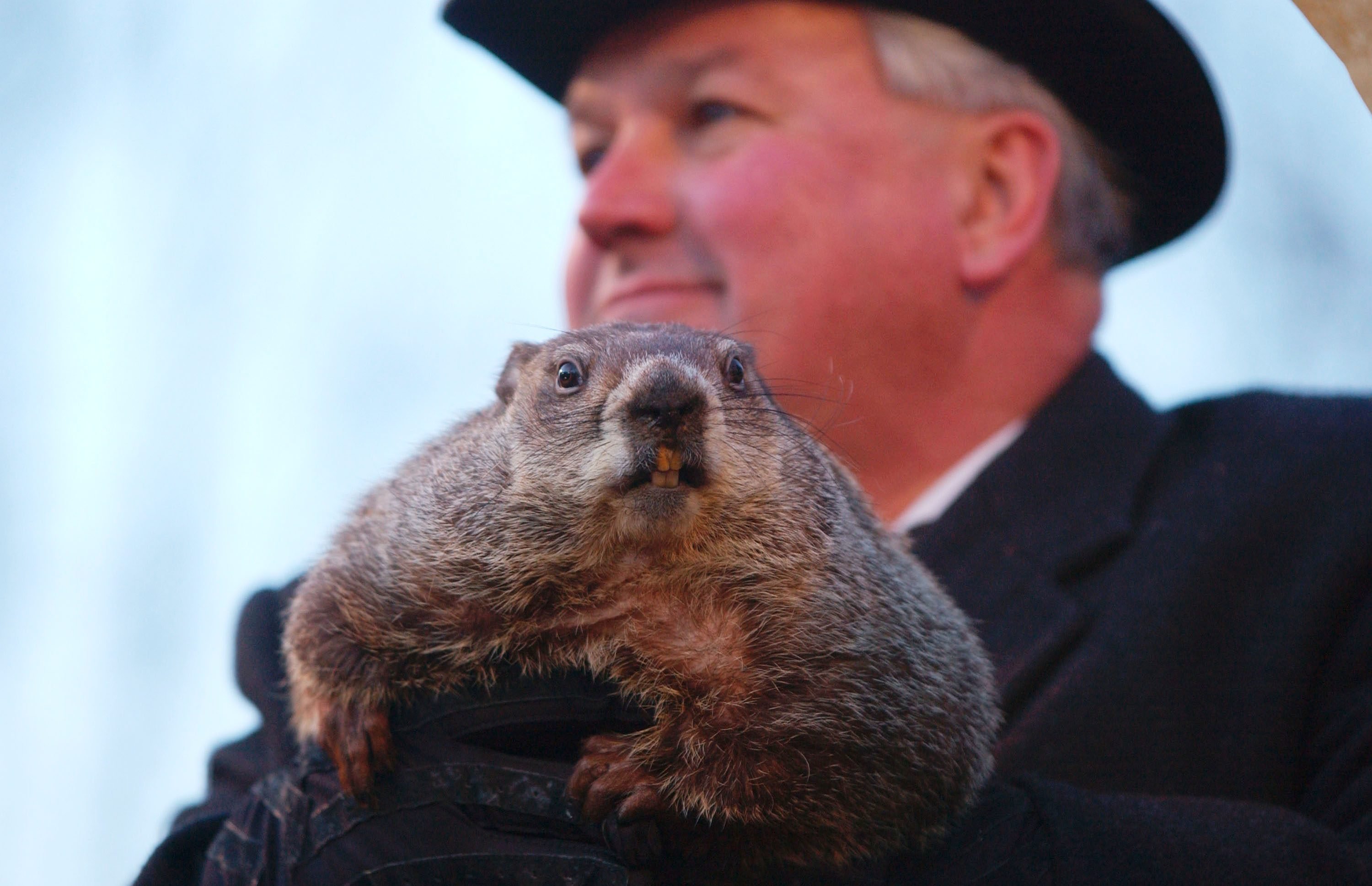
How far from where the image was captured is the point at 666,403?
2.11 meters

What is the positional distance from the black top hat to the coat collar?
1174 millimetres

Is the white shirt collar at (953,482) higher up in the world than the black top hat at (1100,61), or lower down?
lower down

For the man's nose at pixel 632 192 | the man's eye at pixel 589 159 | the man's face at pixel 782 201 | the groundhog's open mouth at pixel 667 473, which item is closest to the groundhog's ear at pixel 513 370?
the groundhog's open mouth at pixel 667 473

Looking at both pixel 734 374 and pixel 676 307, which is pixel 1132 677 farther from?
pixel 676 307

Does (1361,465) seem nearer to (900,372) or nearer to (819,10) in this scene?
(900,372)

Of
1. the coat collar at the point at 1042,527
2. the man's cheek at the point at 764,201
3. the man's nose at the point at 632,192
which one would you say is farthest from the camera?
the man's nose at the point at 632,192

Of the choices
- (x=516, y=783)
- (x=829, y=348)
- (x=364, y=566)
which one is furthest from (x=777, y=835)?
(x=829, y=348)

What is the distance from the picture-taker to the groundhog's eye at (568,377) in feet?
8.10

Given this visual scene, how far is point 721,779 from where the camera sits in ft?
7.14

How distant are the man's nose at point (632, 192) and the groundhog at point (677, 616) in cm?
119

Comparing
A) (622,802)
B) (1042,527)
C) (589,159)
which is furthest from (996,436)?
(622,802)

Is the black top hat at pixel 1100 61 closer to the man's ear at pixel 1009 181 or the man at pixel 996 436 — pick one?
the man at pixel 996 436

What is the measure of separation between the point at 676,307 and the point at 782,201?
502mm

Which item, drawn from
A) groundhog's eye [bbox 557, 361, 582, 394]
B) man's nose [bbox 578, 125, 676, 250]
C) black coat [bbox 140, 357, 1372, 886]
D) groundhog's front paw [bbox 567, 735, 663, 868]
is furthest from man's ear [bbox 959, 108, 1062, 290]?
groundhog's front paw [bbox 567, 735, 663, 868]
